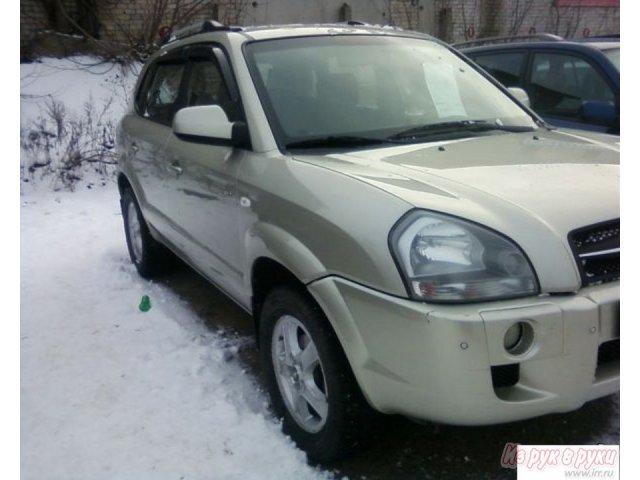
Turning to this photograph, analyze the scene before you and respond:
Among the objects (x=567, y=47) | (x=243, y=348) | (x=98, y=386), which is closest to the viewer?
(x=98, y=386)

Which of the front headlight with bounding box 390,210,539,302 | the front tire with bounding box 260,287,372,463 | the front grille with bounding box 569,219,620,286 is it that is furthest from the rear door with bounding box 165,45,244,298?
the front grille with bounding box 569,219,620,286

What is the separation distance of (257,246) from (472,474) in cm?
121

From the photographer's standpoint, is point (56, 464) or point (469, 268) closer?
point (469, 268)

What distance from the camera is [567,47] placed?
4.82m

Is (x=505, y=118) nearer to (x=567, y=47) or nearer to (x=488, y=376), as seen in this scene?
(x=488, y=376)

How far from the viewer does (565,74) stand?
4836 mm

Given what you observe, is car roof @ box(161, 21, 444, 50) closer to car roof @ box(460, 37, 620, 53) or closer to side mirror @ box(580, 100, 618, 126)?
side mirror @ box(580, 100, 618, 126)

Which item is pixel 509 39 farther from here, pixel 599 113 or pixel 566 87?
pixel 599 113

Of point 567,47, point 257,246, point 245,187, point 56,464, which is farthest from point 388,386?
point 567,47

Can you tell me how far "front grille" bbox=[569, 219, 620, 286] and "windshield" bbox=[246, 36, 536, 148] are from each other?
0.96 meters

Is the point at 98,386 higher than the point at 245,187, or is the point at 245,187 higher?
the point at 245,187

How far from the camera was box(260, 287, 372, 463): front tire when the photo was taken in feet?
7.34

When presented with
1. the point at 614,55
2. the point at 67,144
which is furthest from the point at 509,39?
the point at 67,144

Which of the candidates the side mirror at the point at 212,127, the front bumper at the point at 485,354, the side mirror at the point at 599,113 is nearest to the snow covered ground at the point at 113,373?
the front bumper at the point at 485,354
